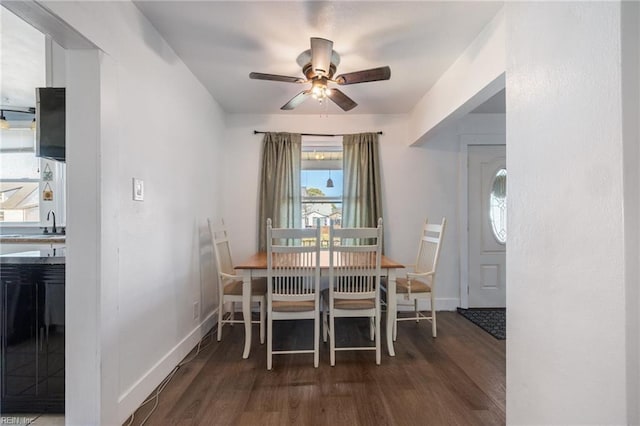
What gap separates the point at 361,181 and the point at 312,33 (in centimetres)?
188

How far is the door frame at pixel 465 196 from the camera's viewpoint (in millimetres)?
3412

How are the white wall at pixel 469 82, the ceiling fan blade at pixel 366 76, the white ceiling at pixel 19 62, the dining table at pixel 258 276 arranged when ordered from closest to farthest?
the white wall at pixel 469 82
the ceiling fan blade at pixel 366 76
the white ceiling at pixel 19 62
the dining table at pixel 258 276

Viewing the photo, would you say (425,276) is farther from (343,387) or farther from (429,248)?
(343,387)

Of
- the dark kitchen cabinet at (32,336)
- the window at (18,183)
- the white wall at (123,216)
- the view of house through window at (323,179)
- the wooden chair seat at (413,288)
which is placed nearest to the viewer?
the white wall at (123,216)

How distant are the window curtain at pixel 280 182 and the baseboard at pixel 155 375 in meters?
1.26

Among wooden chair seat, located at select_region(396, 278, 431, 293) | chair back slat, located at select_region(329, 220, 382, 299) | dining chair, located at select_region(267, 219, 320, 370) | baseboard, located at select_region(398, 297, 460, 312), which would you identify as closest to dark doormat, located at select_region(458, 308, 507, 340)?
baseboard, located at select_region(398, 297, 460, 312)

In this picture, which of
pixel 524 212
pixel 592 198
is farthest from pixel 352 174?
pixel 592 198

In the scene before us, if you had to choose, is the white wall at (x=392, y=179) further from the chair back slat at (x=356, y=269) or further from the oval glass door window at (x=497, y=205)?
the chair back slat at (x=356, y=269)

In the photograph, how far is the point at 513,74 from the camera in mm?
1182

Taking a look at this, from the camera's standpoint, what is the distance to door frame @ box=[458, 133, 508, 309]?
3.41 metres

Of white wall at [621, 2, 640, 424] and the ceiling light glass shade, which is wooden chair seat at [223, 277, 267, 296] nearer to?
the ceiling light glass shade

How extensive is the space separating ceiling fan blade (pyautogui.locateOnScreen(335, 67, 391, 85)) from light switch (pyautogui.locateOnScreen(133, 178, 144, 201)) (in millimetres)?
1570

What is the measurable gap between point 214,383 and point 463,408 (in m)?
1.69

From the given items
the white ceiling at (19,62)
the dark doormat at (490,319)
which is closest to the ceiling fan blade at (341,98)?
the white ceiling at (19,62)
